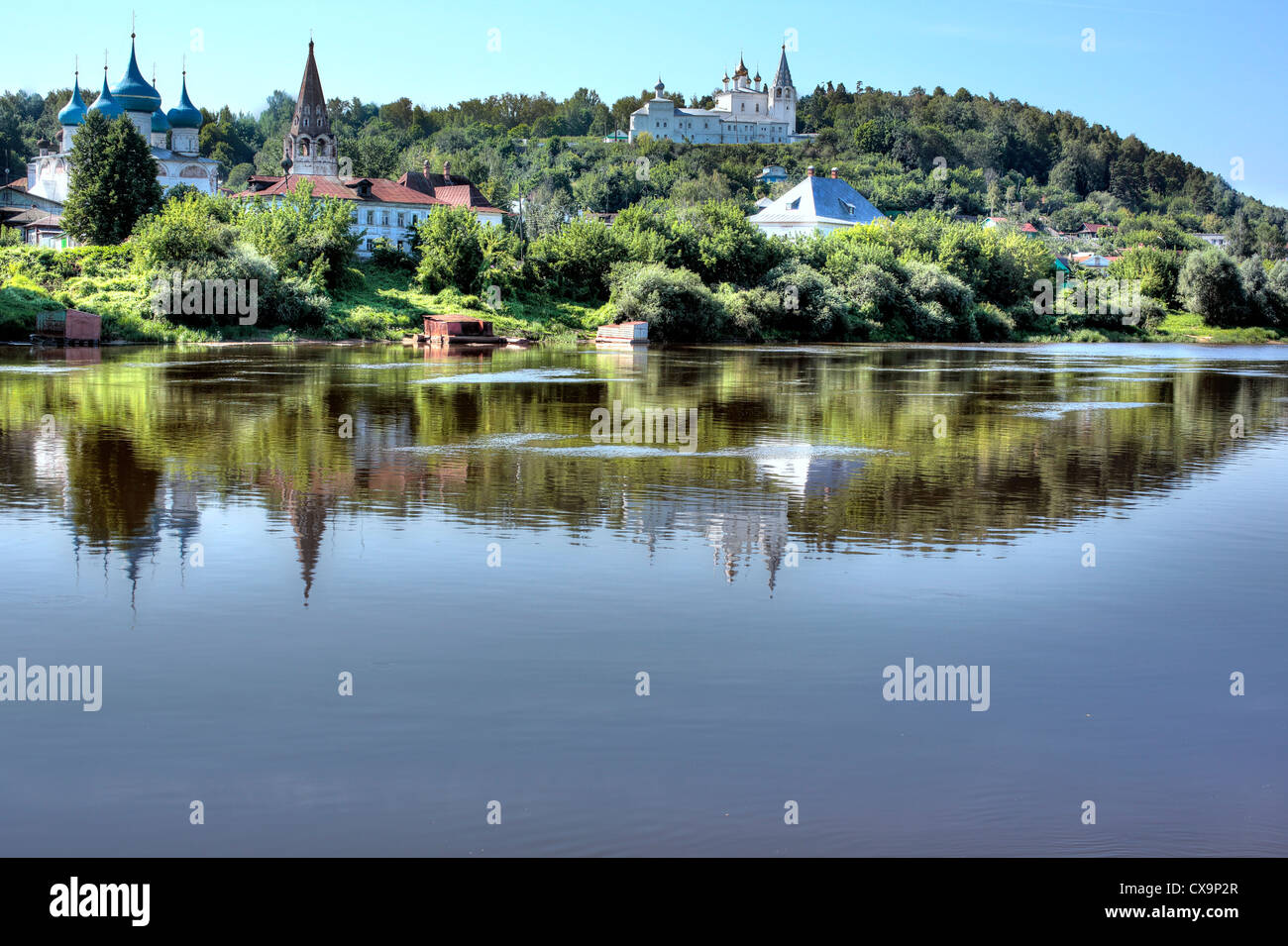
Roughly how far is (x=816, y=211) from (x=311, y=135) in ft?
146

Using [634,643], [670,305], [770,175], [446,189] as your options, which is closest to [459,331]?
[670,305]

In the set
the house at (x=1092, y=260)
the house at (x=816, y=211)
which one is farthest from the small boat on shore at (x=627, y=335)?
the house at (x=1092, y=260)

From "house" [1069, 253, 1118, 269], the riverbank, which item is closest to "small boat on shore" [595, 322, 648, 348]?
the riverbank

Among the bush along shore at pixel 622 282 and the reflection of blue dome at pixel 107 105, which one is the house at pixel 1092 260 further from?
the reflection of blue dome at pixel 107 105

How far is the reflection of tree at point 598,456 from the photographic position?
1698cm

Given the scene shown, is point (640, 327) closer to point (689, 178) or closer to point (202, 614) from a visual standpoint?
point (202, 614)

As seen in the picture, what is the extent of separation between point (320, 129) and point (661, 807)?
346 ft

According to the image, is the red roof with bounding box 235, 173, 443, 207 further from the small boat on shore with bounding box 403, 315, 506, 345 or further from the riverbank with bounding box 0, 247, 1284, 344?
the small boat on shore with bounding box 403, 315, 506, 345

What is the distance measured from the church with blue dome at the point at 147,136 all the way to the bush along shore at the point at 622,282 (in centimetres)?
3205

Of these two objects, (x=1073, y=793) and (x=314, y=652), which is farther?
(x=314, y=652)

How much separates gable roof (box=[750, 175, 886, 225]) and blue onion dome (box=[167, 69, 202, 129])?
1983 inches

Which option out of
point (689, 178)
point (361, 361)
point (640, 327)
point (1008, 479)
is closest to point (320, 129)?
point (640, 327)

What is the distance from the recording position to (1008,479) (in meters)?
21.1

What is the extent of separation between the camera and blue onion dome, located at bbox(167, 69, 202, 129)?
4355 inches
